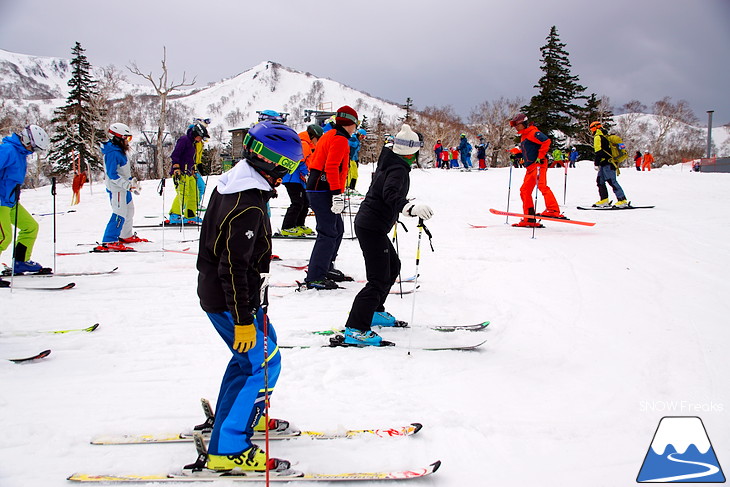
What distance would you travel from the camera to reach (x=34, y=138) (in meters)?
6.29

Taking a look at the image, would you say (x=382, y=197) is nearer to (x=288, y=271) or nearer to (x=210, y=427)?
(x=210, y=427)

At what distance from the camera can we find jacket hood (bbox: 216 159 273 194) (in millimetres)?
2393

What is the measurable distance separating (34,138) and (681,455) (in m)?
8.24

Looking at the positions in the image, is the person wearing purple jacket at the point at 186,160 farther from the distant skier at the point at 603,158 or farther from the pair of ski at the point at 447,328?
the distant skier at the point at 603,158

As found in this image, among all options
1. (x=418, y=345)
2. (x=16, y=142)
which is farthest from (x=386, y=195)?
(x=16, y=142)

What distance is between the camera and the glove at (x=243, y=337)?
230 cm

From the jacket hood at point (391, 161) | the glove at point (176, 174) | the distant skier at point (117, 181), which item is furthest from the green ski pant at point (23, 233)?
the jacket hood at point (391, 161)

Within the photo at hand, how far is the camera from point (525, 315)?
4988 mm

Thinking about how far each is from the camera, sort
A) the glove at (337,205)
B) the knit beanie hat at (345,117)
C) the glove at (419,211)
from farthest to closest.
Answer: the knit beanie hat at (345,117) → the glove at (337,205) → the glove at (419,211)

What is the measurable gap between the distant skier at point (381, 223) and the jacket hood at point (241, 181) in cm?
176

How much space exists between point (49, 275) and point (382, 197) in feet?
19.3

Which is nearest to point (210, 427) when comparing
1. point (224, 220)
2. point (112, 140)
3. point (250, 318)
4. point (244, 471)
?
point (244, 471)

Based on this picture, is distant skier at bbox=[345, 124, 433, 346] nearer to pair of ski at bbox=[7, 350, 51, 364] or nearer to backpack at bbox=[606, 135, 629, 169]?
pair of ski at bbox=[7, 350, 51, 364]

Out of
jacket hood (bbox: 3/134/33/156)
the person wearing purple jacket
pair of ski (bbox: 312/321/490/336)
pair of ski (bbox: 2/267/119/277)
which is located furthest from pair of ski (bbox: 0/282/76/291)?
the person wearing purple jacket
